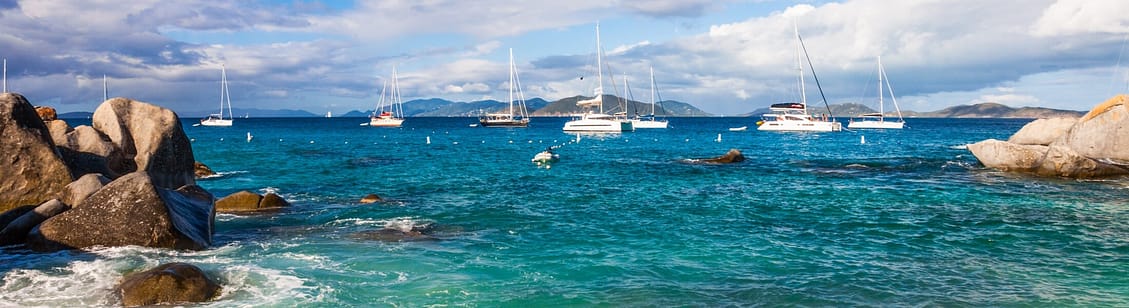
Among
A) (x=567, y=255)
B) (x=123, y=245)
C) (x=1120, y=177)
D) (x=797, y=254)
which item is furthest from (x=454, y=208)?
(x=1120, y=177)

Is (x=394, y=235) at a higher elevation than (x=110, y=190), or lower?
lower

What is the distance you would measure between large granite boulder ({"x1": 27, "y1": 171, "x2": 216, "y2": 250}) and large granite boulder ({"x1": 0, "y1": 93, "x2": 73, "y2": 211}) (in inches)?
168

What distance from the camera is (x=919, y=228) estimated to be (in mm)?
21391

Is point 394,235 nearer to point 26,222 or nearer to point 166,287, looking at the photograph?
point 166,287

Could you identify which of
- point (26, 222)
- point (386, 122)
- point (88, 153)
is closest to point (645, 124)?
point (386, 122)

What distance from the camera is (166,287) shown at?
508 inches

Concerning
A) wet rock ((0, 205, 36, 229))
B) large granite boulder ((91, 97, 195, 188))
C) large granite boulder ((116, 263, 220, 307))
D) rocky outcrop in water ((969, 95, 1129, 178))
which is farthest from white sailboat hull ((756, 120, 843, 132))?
large granite boulder ((116, 263, 220, 307))

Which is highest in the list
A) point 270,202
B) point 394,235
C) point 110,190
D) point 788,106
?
point 788,106

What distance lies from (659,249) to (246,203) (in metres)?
14.4

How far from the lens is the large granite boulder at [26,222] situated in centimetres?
1736

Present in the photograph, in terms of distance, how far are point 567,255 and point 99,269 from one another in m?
10.1

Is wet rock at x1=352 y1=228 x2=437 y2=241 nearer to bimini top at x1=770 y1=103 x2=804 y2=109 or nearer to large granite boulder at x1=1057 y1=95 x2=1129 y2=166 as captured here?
large granite boulder at x1=1057 y1=95 x2=1129 y2=166

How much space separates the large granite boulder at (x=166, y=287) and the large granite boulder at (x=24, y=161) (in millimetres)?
9514

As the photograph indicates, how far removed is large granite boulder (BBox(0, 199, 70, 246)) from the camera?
17.4 metres
